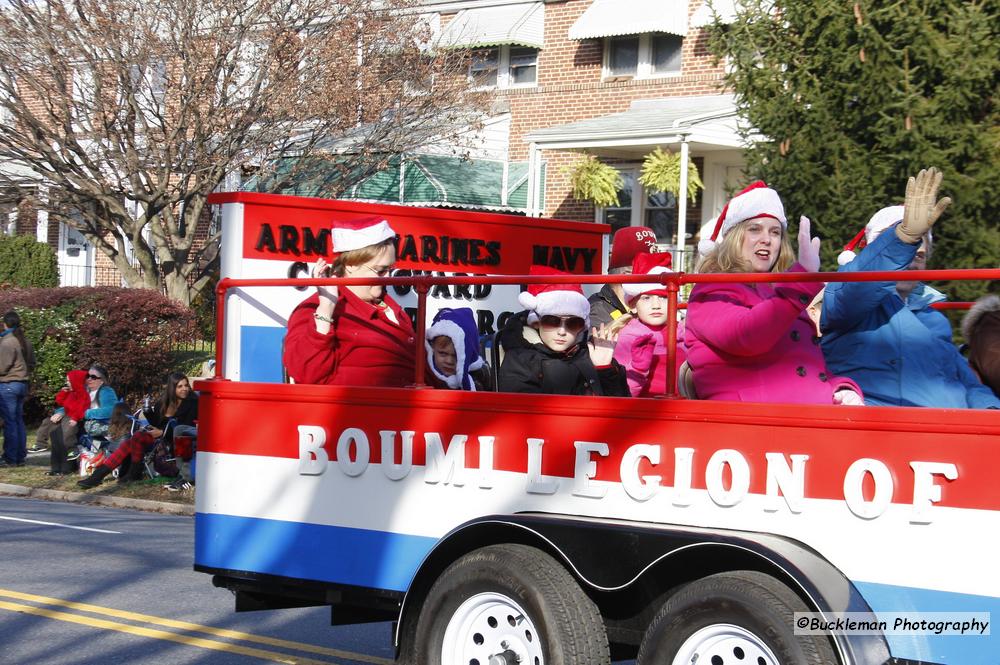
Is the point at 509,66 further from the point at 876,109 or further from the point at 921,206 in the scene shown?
the point at 921,206

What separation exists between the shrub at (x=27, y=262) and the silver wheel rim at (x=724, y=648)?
1204 inches

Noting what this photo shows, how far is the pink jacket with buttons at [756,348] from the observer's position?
4.66m

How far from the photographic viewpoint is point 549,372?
A: 18.1 ft

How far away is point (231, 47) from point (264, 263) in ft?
53.2

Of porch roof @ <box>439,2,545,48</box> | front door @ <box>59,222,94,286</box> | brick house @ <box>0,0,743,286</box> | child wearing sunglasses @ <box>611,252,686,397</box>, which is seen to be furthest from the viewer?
front door @ <box>59,222,94,286</box>

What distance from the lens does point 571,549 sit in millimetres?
4738

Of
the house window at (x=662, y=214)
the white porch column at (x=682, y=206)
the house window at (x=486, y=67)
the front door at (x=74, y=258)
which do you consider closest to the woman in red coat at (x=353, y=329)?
the white porch column at (x=682, y=206)

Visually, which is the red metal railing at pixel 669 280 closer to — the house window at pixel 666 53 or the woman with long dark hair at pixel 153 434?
the woman with long dark hair at pixel 153 434

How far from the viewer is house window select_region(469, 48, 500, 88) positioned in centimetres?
2731

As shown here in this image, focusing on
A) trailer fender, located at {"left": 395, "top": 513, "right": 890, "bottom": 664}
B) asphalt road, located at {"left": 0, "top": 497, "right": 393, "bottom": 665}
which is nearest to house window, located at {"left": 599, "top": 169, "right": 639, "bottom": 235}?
asphalt road, located at {"left": 0, "top": 497, "right": 393, "bottom": 665}

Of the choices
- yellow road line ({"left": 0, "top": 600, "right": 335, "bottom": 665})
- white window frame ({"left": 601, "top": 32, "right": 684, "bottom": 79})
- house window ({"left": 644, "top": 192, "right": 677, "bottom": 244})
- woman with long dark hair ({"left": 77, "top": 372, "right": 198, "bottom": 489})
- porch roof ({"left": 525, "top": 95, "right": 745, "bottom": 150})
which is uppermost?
white window frame ({"left": 601, "top": 32, "right": 684, "bottom": 79})

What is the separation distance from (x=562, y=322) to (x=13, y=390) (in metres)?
14.6
